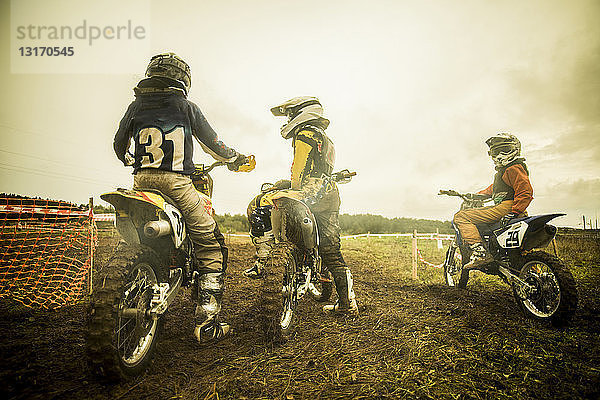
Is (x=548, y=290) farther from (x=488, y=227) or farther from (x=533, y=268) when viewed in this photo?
(x=488, y=227)

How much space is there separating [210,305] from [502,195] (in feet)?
14.9

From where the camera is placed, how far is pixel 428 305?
4.78 metres

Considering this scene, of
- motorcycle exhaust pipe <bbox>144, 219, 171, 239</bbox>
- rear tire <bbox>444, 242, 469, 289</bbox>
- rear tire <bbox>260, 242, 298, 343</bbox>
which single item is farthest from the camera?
rear tire <bbox>444, 242, 469, 289</bbox>

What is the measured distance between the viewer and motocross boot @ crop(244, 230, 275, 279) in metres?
3.07

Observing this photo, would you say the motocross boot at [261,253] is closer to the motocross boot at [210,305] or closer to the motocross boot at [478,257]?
the motocross boot at [210,305]

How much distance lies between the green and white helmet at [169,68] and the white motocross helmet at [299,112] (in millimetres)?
1329

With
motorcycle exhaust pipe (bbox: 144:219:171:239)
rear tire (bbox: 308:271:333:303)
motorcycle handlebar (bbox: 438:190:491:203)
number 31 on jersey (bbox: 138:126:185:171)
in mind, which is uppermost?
number 31 on jersey (bbox: 138:126:185:171)

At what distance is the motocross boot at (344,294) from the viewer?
398cm

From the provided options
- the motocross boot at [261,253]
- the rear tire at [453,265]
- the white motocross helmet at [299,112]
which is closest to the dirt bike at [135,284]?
the motocross boot at [261,253]

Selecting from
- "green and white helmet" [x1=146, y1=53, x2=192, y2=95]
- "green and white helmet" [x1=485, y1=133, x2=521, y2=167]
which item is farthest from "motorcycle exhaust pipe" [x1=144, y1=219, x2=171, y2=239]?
"green and white helmet" [x1=485, y1=133, x2=521, y2=167]

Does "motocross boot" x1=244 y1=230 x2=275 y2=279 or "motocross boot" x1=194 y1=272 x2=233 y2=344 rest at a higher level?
"motocross boot" x1=244 y1=230 x2=275 y2=279

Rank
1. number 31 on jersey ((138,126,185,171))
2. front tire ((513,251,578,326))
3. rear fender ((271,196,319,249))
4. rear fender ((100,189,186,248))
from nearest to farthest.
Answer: rear fender ((100,189,186,248)) → number 31 on jersey ((138,126,185,171)) → rear fender ((271,196,319,249)) → front tire ((513,251,578,326))

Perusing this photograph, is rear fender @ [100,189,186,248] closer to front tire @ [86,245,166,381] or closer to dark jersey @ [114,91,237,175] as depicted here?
front tire @ [86,245,166,381]

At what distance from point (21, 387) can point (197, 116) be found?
2.43 m
